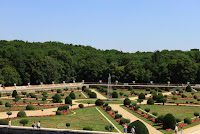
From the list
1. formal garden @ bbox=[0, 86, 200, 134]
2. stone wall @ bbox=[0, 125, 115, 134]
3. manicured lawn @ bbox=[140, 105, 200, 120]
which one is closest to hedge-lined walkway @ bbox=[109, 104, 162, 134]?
formal garden @ bbox=[0, 86, 200, 134]

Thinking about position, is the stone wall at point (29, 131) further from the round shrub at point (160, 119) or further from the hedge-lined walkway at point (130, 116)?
the round shrub at point (160, 119)

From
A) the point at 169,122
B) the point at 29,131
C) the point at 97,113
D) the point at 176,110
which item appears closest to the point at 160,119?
the point at 169,122

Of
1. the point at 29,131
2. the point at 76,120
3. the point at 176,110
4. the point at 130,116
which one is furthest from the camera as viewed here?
the point at 176,110

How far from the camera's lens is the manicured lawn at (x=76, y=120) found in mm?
36594

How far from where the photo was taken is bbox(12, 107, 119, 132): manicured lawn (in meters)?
36.6

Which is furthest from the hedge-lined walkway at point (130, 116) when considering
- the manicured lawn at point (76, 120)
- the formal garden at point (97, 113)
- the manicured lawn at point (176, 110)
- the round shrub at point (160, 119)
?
the manicured lawn at point (176, 110)

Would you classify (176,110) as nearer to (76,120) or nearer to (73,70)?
(76,120)

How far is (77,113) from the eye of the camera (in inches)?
1833

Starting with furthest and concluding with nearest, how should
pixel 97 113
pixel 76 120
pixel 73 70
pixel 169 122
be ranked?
1. pixel 73 70
2. pixel 97 113
3. pixel 76 120
4. pixel 169 122

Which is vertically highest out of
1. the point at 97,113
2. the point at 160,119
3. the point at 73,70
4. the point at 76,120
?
the point at 73,70

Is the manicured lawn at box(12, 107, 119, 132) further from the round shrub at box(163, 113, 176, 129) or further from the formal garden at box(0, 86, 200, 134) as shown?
the round shrub at box(163, 113, 176, 129)

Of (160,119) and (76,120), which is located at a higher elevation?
(160,119)

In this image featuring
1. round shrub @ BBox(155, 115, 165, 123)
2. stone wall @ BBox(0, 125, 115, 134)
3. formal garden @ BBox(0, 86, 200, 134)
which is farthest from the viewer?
round shrub @ BBox(155, 115, 165, 123)

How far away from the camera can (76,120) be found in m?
40.7
